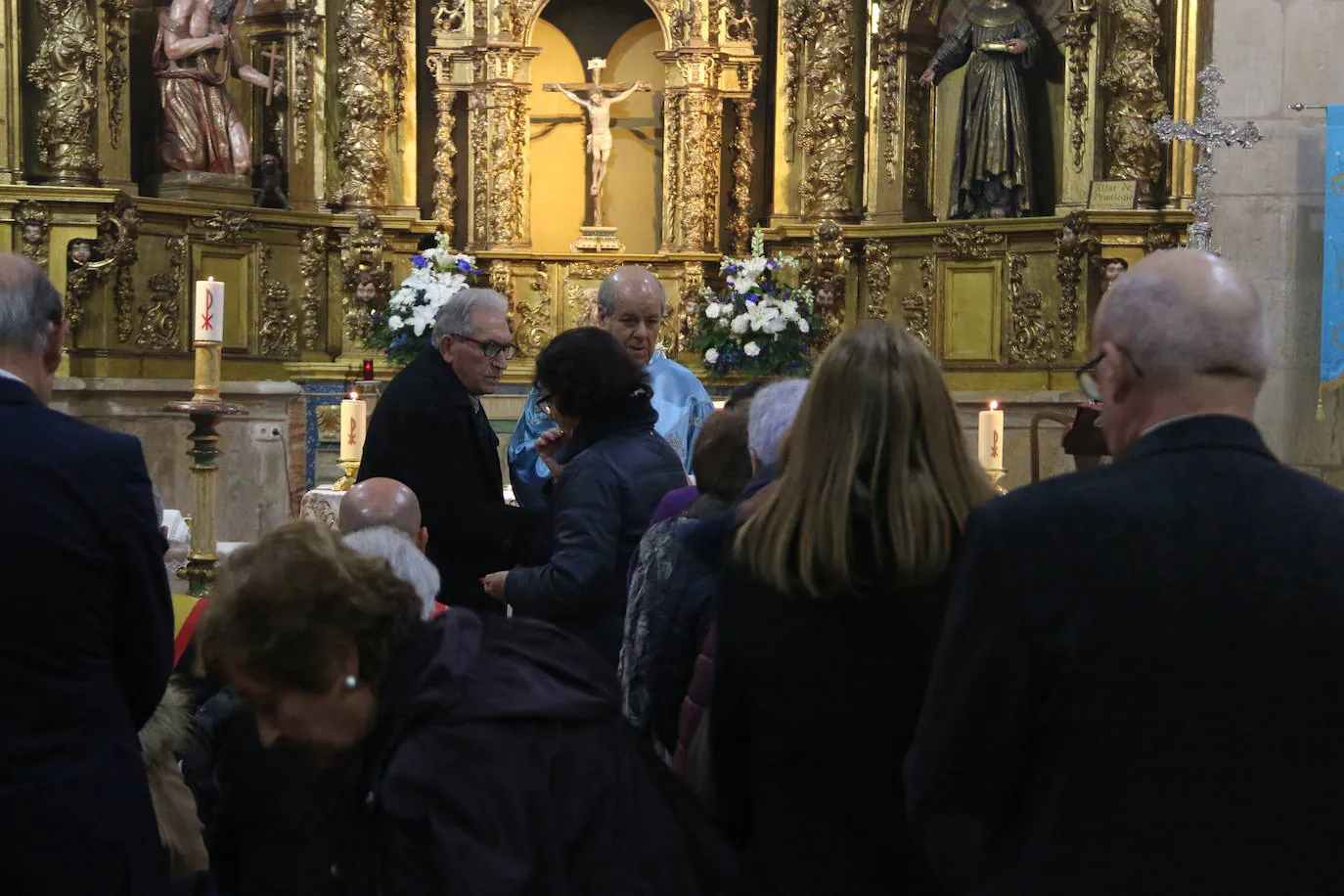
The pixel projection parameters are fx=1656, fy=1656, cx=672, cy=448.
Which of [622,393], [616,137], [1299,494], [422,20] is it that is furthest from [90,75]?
[1299,494]

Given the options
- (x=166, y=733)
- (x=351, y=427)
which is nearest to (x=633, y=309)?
(x=166, y=733)

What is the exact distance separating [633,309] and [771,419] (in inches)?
91.3

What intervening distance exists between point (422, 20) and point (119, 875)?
9.48 m

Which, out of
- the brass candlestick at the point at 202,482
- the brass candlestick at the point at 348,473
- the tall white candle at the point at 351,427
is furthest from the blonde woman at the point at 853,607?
the tall white candle at the point at 351,427

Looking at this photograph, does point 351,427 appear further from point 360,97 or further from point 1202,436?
point 1202,436

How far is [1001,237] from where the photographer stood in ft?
33.1

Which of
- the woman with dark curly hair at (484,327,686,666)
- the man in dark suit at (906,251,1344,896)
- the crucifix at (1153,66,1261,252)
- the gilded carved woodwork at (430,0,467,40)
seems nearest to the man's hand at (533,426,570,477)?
the woman with dark curly hair at (484,327,686,666)

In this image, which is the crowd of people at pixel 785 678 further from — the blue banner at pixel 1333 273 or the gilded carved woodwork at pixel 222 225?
the gilded carved woodwork at pixel 222 225

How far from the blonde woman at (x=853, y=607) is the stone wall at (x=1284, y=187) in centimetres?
661

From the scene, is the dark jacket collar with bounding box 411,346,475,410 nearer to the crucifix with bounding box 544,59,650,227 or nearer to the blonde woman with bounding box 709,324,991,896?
the blonde woman with bounding box 709,324,991,896

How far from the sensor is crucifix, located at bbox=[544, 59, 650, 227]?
36.3ft

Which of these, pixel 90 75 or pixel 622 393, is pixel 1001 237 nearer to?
pixel 90 75

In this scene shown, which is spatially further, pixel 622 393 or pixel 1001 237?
pixel 1001 237

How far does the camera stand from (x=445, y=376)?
4.42m
